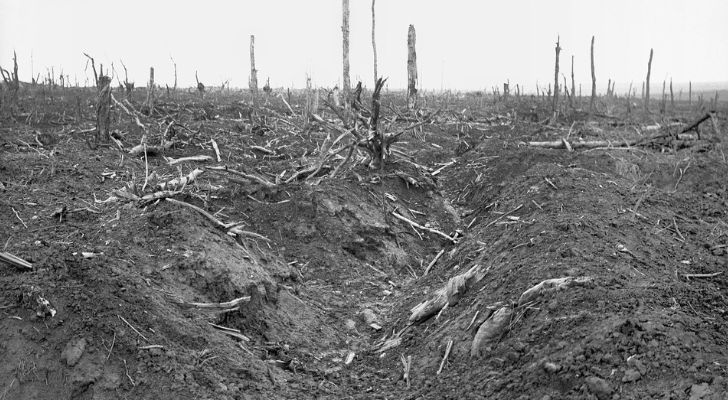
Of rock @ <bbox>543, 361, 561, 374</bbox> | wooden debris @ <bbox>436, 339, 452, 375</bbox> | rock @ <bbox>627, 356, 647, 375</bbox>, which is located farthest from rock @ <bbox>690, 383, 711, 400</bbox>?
wooden debris @ <bbox>436, 339, 452, 375</bbox>

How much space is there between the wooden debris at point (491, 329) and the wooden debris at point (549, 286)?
0.12 metres

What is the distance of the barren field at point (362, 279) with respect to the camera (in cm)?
310

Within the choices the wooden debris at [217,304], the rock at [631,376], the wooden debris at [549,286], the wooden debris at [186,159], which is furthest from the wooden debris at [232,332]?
the wooden debris at [186,159]

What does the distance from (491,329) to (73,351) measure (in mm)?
2225

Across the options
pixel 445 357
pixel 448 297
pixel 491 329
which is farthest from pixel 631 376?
pixel 448 297

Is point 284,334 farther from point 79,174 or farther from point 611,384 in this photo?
point 79,174

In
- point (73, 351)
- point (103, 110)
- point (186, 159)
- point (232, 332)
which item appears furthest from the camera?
point (103, 110)

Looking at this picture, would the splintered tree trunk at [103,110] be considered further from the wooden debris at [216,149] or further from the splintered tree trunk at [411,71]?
the splintered tree trunk at [411,71]

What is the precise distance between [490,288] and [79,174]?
4.97 meters

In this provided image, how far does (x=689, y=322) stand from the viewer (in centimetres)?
309

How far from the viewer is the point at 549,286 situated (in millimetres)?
3707

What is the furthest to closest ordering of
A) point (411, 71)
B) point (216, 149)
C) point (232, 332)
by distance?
1. point (411, 71)
2. point (216, 149)
3. point (232, 332)

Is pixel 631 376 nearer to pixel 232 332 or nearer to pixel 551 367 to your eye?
pixel 551 367

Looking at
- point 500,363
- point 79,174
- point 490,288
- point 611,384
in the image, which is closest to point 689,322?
point 611,384
